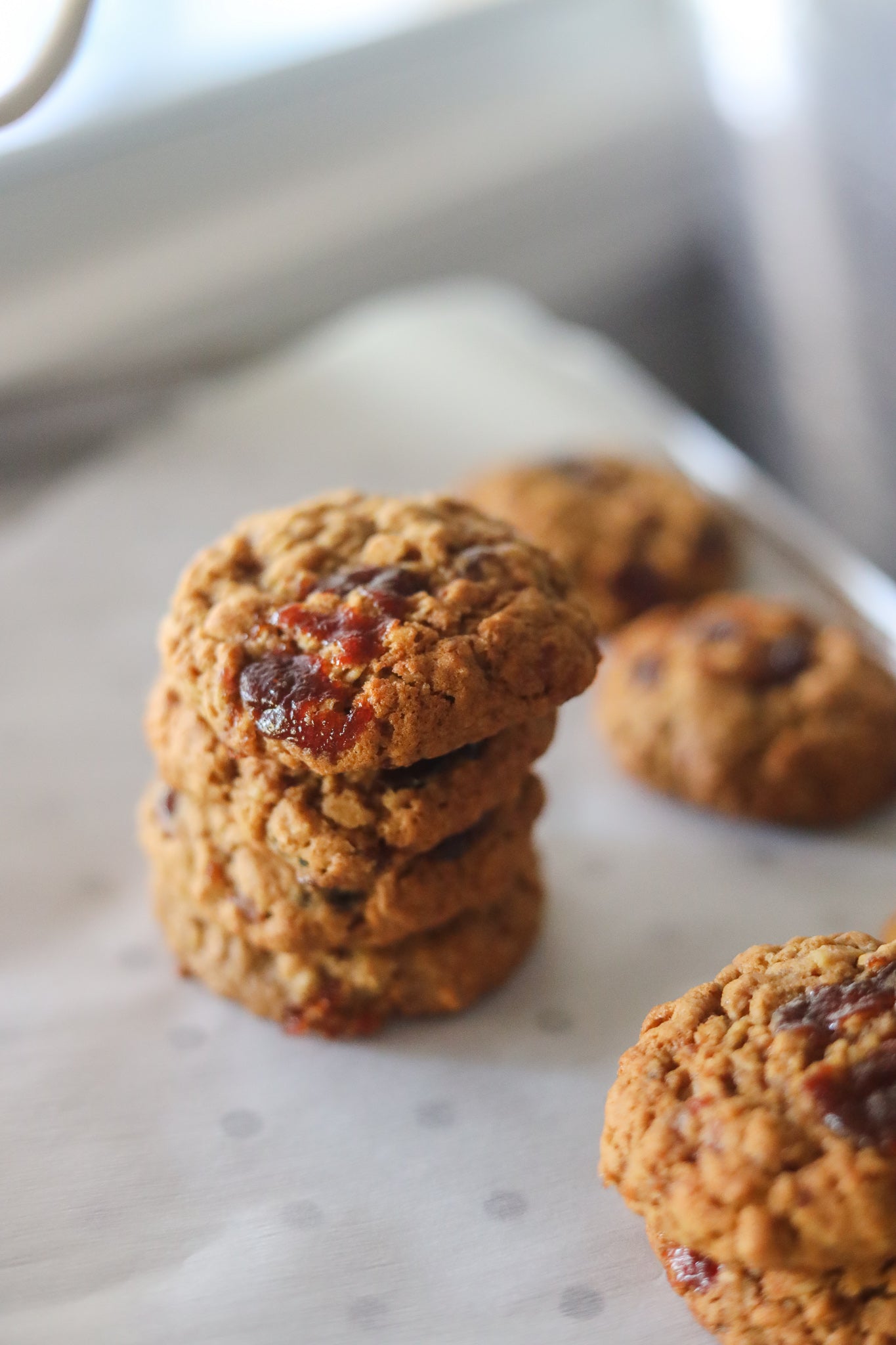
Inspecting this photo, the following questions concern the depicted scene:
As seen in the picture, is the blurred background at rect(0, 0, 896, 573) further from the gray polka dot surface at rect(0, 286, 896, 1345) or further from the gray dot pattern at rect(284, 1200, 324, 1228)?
the gray dot pattern at rect(284, 1200, 324, 1228)

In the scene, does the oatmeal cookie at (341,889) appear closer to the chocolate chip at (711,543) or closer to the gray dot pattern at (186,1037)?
the gray dot pattern at (186,1037)

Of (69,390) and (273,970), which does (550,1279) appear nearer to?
(273,970)

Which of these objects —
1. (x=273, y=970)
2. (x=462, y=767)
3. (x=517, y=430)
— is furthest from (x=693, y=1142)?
(x=517, y=430)

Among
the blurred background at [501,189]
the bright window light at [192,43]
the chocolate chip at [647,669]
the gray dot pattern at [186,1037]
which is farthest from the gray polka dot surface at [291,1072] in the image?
the bright window light at [192,43]

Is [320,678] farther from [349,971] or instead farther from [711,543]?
[711,543]

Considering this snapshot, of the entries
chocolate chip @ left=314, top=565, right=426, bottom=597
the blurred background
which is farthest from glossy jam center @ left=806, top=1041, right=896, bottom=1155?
the blurred background
